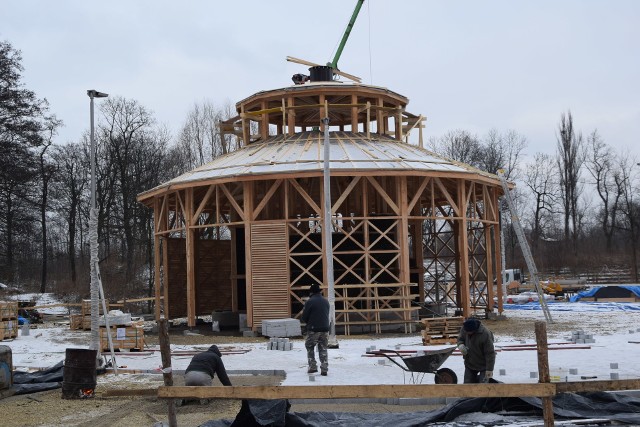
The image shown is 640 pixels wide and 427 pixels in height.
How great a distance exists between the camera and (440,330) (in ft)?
64.3

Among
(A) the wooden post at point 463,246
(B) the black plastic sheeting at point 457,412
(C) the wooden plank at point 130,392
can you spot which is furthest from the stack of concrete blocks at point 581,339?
(C) the wooden plank at point 130,392

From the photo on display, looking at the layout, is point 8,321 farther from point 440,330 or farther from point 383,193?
point 440,330

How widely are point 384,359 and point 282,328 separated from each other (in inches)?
268

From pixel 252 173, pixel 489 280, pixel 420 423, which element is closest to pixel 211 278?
pixel 252 173

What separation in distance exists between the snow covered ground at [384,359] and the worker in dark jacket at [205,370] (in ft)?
5.84

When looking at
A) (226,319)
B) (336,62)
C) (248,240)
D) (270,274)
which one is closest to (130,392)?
(270,274)

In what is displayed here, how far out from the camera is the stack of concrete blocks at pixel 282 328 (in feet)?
71.8

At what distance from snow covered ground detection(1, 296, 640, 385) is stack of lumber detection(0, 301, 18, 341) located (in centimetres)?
42

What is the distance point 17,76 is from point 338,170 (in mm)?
24720

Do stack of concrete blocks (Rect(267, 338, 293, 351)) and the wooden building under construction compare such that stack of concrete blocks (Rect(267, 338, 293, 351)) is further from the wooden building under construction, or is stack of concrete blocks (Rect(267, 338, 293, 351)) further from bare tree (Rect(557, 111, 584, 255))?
bare tree (Rect(557, 111, 584, 255))

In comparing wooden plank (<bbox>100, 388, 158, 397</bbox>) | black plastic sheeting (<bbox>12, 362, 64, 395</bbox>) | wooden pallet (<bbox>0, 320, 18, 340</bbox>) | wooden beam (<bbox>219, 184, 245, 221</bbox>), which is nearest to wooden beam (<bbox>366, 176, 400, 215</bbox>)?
wooden beam (<bbox>219, 184, 245, 221</bbox>)

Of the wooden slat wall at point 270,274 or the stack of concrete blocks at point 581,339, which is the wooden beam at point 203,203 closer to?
the wooden slat wall at point 270,274

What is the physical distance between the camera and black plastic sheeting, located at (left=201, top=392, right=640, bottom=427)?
901 centimetres

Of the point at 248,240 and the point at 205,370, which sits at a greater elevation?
the point at 248,240
